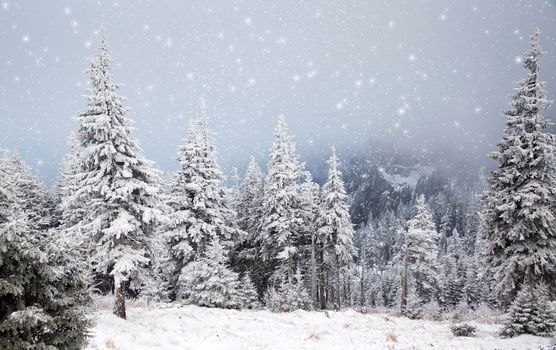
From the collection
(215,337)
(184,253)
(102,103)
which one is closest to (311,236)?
(184,253)

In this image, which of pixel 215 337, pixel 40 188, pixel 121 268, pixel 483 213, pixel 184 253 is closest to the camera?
pixel 215 337

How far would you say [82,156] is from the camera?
15711 mm

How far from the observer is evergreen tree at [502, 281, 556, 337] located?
13.5 m

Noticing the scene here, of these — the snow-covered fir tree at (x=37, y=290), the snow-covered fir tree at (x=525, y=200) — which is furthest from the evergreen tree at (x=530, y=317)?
the snow-covered fir tree at (x=37, y=290)

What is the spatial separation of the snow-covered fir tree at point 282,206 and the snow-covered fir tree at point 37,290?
76.8 ft

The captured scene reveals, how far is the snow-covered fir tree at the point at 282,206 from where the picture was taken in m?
29.4

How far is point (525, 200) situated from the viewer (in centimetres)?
1783

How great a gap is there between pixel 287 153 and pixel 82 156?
17736mm

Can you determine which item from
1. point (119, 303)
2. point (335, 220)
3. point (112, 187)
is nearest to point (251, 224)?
point (335, 220)

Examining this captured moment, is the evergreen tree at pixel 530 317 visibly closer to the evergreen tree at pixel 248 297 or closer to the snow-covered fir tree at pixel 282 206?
the evergreen tree at pixel 248 297

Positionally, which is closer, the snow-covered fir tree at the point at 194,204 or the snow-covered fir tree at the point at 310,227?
the snow-covered fir tree at the point at 194,204

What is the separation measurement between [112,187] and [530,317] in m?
17.6

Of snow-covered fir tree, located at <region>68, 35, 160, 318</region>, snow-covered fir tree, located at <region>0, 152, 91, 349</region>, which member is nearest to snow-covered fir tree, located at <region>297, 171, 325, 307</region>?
snow-covered fir tree, located at <region>68, 35, 160, 318</region>

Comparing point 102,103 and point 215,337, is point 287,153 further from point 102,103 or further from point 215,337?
point 215,337
